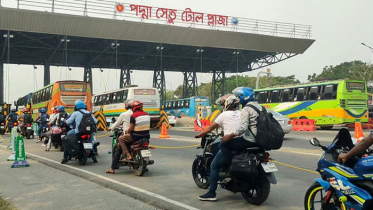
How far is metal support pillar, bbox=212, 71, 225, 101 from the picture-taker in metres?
48.0

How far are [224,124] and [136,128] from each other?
293cm

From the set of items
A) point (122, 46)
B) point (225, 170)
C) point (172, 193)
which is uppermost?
point (122, 46)

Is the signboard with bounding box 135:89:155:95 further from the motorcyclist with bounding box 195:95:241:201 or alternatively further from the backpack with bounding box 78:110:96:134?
the motorcyclist with bounding box 195:95:241:201

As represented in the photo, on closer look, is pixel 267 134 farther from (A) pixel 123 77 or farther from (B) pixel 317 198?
(A) pixel 123 77

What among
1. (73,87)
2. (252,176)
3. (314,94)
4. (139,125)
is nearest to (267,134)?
(252,176)

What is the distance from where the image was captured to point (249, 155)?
5.22m

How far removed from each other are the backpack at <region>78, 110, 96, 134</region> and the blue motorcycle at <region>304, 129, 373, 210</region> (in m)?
6.48

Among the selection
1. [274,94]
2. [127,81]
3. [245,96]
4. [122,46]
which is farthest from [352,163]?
[127,81]

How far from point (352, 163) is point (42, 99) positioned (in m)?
27.3

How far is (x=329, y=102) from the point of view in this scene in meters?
23.3

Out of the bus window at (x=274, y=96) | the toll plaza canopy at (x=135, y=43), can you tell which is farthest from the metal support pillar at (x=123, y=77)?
the bus window at (x=274, y=96)

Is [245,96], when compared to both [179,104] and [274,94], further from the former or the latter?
[179,104]

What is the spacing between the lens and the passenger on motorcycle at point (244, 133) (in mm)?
5246

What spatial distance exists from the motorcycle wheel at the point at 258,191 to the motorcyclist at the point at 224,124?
0.50 metres
